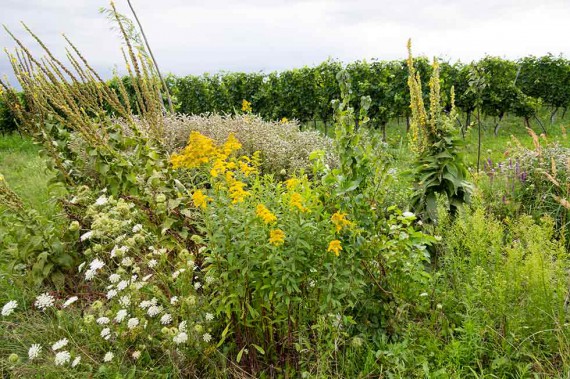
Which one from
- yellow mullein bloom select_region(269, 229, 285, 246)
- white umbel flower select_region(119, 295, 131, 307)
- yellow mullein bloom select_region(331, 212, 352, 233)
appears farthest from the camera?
white umbel flower select_region(119, 295, 131, 307)

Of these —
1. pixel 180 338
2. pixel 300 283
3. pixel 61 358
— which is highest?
pixel 300 283

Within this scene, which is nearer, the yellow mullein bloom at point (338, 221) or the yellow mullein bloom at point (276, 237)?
the yellow mullein bloom at point (276, 237)

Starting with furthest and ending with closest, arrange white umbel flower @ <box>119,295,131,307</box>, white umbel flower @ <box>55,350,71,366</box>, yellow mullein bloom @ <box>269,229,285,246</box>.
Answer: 1. white umbel flower @ <box>119,295,131,307</box>
2. white umbel flower @ <box>55,350,71,366</box>
3. yellow mullein bloom @ <box>269,229,285,246</box>

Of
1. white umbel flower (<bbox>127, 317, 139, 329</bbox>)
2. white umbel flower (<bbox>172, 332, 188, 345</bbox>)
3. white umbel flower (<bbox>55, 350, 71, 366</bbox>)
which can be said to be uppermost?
white umbel flower (<bbox>127, 317, 139, 329</bbox>)

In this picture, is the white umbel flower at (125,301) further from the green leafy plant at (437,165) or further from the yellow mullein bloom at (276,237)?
the green leafy plant at (437,165)

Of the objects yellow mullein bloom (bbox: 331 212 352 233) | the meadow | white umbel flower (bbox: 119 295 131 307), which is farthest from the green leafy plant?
white umbel flower (bbox: 119 295 131 307)

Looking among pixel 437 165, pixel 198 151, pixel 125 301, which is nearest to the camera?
pixel 198 151

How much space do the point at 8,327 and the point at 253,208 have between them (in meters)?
2.61

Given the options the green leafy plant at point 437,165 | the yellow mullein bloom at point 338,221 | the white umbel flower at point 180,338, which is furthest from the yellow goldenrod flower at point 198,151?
the green leafy plant at point 437,165

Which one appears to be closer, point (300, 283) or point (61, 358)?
point (300, 283)

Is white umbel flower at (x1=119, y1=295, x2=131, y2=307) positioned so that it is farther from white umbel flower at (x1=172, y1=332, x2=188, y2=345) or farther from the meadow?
white umbel flower at (x1=172, y1=332, x2=188, y2=345)

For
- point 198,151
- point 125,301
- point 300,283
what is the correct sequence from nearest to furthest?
point 198,151, point 300,283, point 125,301

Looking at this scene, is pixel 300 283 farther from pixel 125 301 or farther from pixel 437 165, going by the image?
pixel 437 165

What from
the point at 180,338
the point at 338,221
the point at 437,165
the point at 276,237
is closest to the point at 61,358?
the point at 180,338
